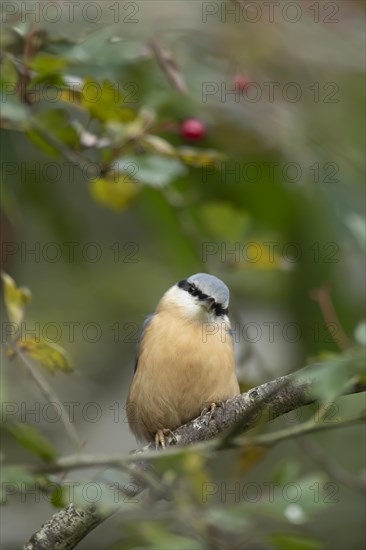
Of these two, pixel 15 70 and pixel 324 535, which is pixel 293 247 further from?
pixel 15 70

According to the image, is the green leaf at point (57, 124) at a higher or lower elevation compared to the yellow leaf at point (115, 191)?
higher

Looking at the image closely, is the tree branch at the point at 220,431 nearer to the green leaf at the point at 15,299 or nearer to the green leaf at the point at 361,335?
the green leaf at the point at 361,335

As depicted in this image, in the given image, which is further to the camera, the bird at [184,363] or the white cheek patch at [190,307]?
the white cheek patch at [190,307]

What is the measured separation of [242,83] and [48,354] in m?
1.35

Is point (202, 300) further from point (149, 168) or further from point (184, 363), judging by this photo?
point (149, 168)

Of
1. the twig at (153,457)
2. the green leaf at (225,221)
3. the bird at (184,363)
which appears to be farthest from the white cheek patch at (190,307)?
the twig at (153,457)

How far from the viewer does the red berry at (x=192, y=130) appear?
11.8ft

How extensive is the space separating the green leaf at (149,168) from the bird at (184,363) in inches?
30.2

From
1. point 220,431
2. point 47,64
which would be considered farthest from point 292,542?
point 47,64

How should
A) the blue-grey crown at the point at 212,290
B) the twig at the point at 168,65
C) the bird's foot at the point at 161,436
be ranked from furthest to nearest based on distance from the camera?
the blue-grey crown at the point at 212,290 < the bird's foot at the point at 161,436 < the twig at the point at 168,65

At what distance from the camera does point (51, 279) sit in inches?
209

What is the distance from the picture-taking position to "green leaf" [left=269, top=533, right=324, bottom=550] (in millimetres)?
1784

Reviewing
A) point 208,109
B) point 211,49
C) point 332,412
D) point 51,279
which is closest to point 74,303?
point 51,279

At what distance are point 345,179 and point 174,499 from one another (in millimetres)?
1655
